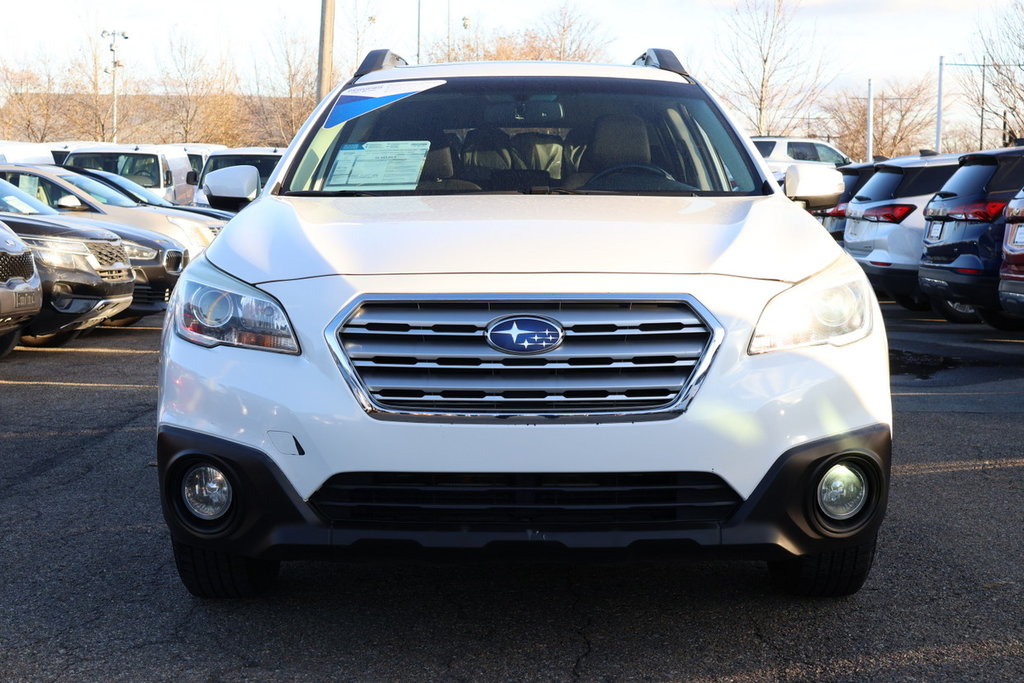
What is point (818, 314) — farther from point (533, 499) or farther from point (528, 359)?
point (533, 499)

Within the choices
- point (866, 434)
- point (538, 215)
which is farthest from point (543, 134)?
point (866, 434)

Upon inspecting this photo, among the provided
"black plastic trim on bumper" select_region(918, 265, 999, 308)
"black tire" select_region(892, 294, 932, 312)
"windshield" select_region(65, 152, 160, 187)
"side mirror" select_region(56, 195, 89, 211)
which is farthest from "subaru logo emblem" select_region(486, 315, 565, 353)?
"windshield" select_region(65, 152, 160, 187)

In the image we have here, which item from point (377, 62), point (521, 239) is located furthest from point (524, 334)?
point (377, 62)

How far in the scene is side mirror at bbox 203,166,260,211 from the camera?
5.11 metres

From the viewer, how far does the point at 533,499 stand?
128 inches

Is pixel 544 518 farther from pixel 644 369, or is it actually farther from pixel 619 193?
pixel 619 193

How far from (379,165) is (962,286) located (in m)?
7.24

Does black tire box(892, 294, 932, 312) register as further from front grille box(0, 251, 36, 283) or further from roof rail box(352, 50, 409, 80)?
roof rail box(352, 50, 409, 80)

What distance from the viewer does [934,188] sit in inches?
523

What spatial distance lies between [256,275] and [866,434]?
1700 mm

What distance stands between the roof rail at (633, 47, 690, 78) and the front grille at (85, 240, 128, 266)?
5756 mm

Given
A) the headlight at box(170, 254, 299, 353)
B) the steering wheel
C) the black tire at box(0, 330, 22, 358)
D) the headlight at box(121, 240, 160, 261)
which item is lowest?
the black tire at box(0, 330, 22, 358)

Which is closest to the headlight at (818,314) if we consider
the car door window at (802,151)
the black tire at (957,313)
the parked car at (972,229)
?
the parked car at (972,229)

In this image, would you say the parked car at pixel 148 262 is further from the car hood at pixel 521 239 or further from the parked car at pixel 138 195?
the car hood at pixel 521 239
